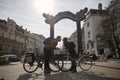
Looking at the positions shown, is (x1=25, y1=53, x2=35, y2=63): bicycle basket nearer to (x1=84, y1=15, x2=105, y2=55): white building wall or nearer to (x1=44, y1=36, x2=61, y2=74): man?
(x1=44, y1=36, x2=61, y2=74): man

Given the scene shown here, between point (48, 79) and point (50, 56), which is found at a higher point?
point (50, 56)

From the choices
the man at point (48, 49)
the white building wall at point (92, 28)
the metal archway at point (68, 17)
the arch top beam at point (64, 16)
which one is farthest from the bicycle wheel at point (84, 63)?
the white building wall at point (92, 28)

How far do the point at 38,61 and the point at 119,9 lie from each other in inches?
911

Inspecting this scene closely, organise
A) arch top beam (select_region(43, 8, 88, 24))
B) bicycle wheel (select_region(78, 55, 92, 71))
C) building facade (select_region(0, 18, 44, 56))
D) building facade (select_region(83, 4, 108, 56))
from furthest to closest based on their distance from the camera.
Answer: building facade (select_region(0, 18, 44, 56)) < building facade (select_region(83, 4, 108, 56)) < arch top beam (select_region(43, 8, 88, 24)) < bicycle wheel (select_region(78, 55, 92, 71))

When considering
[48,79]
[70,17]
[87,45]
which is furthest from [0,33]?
[48,79]

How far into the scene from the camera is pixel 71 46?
431 inches

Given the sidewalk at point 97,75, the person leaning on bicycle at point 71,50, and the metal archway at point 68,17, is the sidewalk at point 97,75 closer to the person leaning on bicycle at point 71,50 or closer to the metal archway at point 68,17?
the person leaning on bicycle at point 71,50

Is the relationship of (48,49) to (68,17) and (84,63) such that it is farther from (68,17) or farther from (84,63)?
(68,17)

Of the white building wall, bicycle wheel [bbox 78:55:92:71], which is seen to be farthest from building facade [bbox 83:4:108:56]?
bicycle wheel [bbox 78:55:92:71]

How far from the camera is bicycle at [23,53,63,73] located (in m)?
10.7

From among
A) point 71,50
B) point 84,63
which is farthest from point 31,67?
point 84,63

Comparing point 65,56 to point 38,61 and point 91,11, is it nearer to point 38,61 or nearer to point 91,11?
point 38,61

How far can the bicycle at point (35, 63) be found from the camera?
35.2 ft

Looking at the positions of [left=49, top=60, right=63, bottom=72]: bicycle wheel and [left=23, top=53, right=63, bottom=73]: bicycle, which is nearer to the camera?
[left=23, top=53, right=63, bottom=73]: bicycle
